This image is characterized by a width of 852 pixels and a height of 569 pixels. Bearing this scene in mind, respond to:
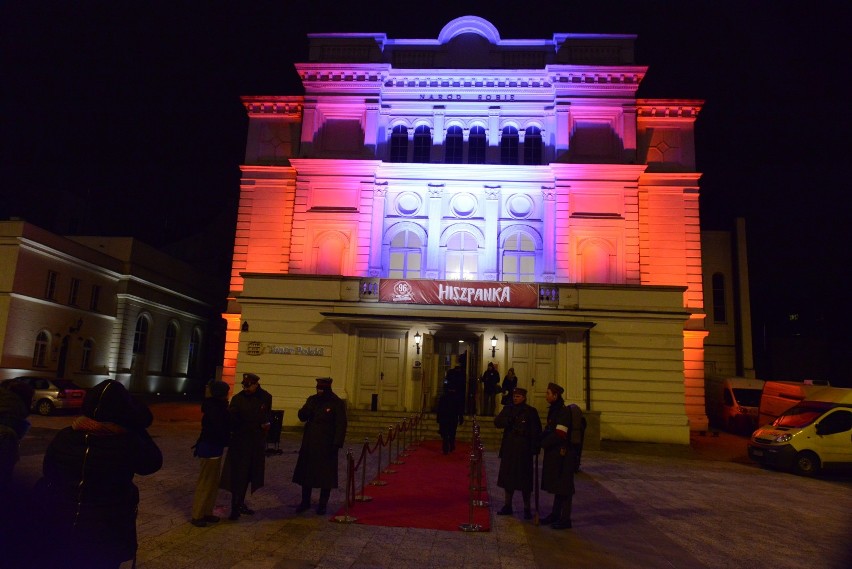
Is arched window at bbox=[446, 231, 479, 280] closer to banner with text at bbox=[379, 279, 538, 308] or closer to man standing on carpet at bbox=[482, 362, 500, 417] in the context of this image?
banner with text at bbox=[379, 279, 538, 308]

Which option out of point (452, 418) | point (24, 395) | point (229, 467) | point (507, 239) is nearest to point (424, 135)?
point (507, 239)

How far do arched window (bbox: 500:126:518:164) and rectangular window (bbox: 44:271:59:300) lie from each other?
23474mm

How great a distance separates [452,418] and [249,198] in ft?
59.3

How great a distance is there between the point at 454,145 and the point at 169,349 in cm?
2475

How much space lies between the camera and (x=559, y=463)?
8.80 meters

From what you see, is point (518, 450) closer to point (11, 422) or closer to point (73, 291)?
point (11, 422)

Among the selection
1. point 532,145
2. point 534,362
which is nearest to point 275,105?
point 532,145

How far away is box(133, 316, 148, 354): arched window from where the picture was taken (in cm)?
3650

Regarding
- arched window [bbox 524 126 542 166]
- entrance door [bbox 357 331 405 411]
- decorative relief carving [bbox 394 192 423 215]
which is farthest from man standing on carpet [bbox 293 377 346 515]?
arched window [bbox 524 126 542 166]

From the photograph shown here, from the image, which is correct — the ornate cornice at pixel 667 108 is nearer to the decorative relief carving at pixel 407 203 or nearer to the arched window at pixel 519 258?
the arched window at pixel 519 258

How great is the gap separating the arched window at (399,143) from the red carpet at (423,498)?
17.7 m

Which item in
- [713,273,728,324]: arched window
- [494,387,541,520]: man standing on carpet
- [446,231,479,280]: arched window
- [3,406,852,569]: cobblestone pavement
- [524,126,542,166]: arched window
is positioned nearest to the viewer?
[3,406,852,569]: cobblestone pavement

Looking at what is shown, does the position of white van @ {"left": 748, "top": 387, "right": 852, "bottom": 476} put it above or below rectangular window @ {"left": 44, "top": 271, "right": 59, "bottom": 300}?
below

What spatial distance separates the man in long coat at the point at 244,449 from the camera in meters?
8.51
